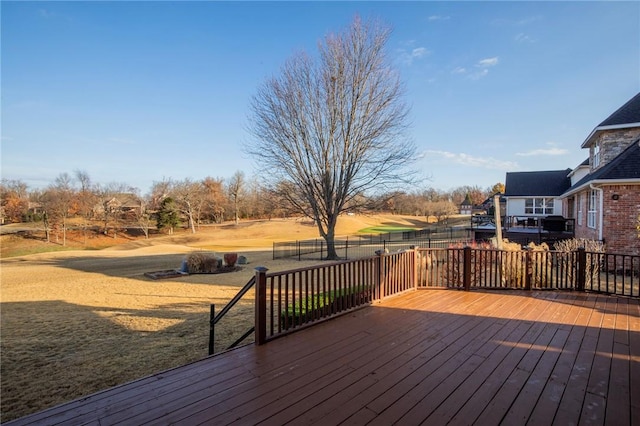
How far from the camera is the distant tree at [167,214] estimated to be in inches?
1683

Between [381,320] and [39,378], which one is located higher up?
[381,320]

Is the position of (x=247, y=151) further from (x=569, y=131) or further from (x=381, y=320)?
(x=569, y=131)

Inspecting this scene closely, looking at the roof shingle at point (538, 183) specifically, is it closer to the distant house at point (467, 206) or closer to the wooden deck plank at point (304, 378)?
the wooden deck plank at point (304, 378)

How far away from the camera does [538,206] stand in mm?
22203

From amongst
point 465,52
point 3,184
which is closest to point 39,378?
point 465,52

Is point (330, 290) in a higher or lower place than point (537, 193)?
lower

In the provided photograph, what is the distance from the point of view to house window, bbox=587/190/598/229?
1139cm

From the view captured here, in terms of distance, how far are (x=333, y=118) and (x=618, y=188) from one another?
12.5m

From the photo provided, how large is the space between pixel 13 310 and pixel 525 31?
1819cm

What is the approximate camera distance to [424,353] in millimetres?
3490

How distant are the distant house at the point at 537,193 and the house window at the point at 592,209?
27.4 feet

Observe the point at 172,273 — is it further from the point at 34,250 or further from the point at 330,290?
the point at 34,250

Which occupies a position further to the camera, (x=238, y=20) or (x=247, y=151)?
(x=247, y=151)

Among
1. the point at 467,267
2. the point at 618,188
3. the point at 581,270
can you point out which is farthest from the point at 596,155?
the point at 467,267
